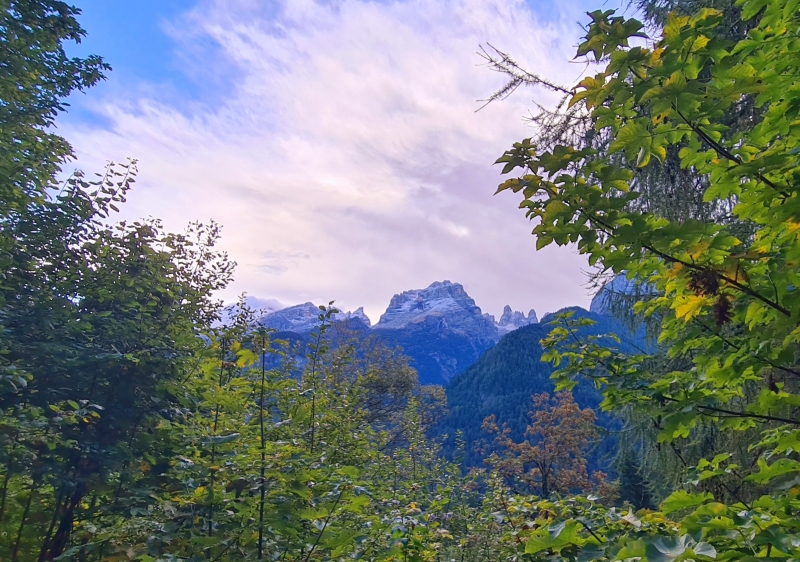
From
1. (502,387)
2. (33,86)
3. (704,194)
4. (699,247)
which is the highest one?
(502,387)

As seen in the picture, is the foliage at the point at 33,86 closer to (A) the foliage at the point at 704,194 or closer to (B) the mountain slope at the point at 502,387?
(A) the foliage at the point at 704,194

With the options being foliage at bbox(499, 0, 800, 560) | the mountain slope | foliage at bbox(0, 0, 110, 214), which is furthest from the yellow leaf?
the mountain slope

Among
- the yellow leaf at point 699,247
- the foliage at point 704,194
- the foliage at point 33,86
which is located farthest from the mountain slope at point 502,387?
the yellow leaf at point 699,247

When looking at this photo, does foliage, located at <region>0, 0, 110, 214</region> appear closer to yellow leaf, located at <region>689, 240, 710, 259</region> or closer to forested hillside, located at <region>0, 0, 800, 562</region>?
forested hillside, located at <region>0, 0, 800, 562</region>

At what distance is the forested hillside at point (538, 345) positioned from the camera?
4.91ft

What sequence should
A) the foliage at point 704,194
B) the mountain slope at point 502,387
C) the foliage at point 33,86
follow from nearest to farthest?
1. the foliage at point 704,194
2. the foliage at point 33,86
3. the mountain slope at point 502,387

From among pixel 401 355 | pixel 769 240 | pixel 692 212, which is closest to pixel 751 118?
pixel 692 212

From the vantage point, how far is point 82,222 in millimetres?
4922

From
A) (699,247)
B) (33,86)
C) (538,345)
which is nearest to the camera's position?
(699,247)

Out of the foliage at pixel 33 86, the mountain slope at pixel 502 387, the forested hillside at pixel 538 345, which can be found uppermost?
the mountain slope at pixel 502 387

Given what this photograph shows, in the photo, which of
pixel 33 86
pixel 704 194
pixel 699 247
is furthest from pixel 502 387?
pixel 699 247

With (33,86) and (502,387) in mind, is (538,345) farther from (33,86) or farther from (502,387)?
(502,387)

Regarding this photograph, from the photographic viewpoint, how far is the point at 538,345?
4137 mm

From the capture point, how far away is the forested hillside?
1.50 metres
